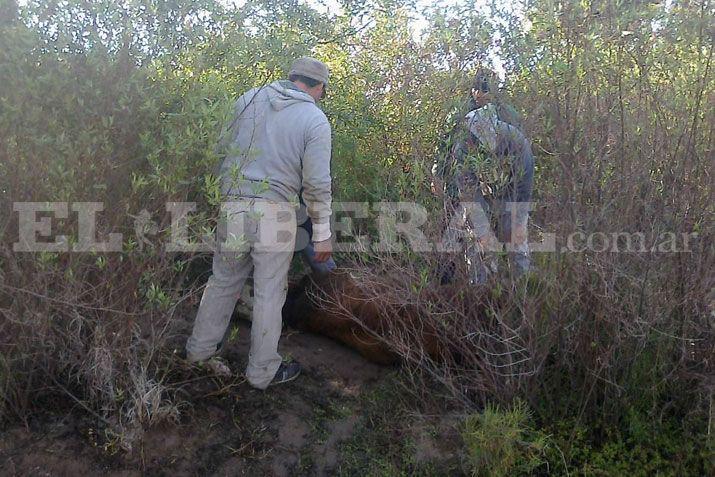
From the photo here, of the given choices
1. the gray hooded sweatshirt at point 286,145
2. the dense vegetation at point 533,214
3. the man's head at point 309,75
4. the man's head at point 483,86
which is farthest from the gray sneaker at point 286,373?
the man's head at point 483,86

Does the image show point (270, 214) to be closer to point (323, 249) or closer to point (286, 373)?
point (323, 249)

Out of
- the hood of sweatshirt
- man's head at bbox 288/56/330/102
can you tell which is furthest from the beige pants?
man's head at bbox 288/56/330/102

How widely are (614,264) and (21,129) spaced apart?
8.81 ft

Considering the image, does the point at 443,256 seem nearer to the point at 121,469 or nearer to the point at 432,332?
the point at 432,332

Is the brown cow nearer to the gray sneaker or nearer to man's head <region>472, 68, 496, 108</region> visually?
the gray sneaker

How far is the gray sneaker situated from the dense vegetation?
598 mm

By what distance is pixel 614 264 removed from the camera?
124 inches

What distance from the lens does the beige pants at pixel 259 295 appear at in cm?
366

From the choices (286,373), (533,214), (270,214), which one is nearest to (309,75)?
(270,214)

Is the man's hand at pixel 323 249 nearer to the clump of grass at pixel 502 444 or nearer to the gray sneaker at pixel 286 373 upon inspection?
the gray sneaker at pixel 286 373

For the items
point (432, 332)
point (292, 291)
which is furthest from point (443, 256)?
point (292, 291)

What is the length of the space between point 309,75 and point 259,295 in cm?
128

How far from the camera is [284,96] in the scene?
3.75m

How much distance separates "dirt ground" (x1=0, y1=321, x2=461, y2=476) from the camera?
10.5 ft
